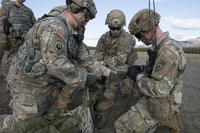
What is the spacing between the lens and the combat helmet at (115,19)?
4.22 m

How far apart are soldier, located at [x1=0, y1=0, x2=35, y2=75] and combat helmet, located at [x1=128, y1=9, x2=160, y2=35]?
345 cm

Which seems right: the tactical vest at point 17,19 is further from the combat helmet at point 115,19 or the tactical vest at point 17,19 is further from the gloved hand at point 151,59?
the gloved hand at point 151,59

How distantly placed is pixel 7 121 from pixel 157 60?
229 cm

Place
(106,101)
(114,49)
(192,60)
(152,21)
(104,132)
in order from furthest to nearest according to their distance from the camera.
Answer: (192,60), (114,49), (106,101), (104,132), (152,21)

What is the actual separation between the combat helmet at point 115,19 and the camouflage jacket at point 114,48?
383mm

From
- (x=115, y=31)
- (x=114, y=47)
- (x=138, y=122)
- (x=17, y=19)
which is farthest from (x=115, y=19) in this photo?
(x=17, y=19)

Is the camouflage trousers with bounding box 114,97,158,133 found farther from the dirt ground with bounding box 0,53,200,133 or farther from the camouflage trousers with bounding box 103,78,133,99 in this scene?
the camouflage trousers with bounding box 103,78,133,99

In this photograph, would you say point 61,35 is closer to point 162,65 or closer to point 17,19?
point 162,65

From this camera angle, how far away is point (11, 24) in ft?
15.9

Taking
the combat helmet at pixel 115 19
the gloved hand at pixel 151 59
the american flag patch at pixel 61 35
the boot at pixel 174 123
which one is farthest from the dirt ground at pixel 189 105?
the combat helmet at pixel 115 19

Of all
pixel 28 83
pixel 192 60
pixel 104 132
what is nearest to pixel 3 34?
pixel 28 83

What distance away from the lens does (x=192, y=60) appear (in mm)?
9852

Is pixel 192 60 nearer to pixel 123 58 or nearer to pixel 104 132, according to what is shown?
pixel 123 58

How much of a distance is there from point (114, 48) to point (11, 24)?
9.11ft
